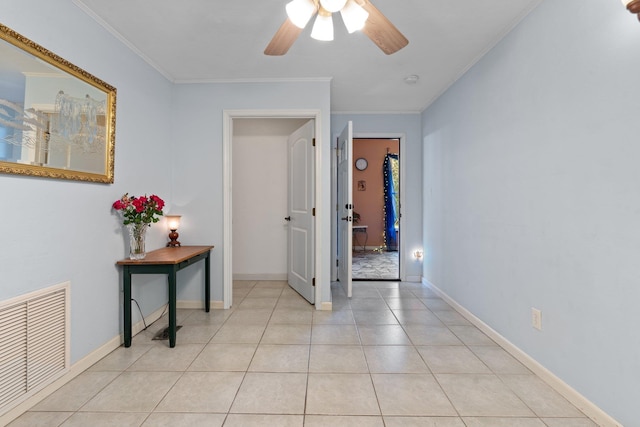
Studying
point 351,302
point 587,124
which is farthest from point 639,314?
point 351,302

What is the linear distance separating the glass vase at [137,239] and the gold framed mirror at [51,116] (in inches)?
15.2

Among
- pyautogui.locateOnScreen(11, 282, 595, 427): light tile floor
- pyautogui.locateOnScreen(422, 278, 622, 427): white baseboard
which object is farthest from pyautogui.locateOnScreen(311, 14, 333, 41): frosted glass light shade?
pyautogui.locateOnScreen(422, 278, 622, 427): white baseboard

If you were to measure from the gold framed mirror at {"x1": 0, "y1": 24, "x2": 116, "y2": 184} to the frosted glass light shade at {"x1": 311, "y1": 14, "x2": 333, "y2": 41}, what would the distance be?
1517 millimetres

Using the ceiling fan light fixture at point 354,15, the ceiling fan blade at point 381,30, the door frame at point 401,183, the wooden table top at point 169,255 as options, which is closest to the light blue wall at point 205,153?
the wooden table top at point 169,255

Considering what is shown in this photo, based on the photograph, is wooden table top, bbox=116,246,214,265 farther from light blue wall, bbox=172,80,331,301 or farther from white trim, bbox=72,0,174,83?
white trim, bbox=72,0,174,83

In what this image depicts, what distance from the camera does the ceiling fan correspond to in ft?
5.00

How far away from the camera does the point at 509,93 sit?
7.43 feet

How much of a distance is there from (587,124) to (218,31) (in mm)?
2473

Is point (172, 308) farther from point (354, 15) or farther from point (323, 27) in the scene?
point (354, 15)

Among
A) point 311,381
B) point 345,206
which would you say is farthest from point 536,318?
point 345,206

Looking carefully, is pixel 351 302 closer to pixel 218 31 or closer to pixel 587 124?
pixel 587 124

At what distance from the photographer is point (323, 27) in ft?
5.68

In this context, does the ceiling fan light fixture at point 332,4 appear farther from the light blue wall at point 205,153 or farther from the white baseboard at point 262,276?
the white baseboard at point 262,276

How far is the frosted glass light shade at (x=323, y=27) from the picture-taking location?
1702 millimetres
